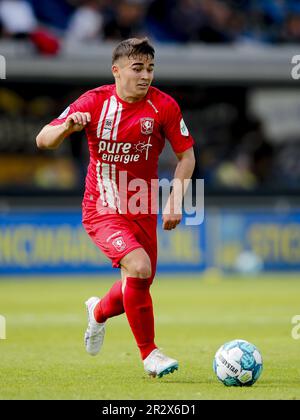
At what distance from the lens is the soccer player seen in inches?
308

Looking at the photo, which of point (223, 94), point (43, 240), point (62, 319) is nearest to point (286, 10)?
point (223, 94)

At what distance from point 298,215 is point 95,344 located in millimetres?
12341

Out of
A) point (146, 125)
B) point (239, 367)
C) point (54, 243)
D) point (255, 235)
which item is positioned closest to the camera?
point (239, 367)

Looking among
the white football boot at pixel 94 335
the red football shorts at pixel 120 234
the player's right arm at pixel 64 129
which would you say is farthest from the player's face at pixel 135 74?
the white football boot at pixel 94 335

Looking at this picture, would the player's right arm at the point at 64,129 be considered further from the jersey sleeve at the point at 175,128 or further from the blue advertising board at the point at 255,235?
the blue advertising board at the point at 255,235

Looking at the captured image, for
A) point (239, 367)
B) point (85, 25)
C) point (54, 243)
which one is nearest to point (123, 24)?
point (85, 25)

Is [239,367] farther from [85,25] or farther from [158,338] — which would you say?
[85,25]

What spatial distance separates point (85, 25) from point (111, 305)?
14.7m

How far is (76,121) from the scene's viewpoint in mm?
7496

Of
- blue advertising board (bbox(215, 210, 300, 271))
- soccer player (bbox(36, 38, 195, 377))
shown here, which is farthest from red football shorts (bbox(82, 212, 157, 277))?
blue advertising board (bbox(215, 210, 300, 271))

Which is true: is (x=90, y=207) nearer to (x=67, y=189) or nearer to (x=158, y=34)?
(x=67, y=189)

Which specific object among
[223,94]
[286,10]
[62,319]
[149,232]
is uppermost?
[286,10]

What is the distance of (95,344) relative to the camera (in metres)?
8.59

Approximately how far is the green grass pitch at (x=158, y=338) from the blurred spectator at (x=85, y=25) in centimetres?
552
